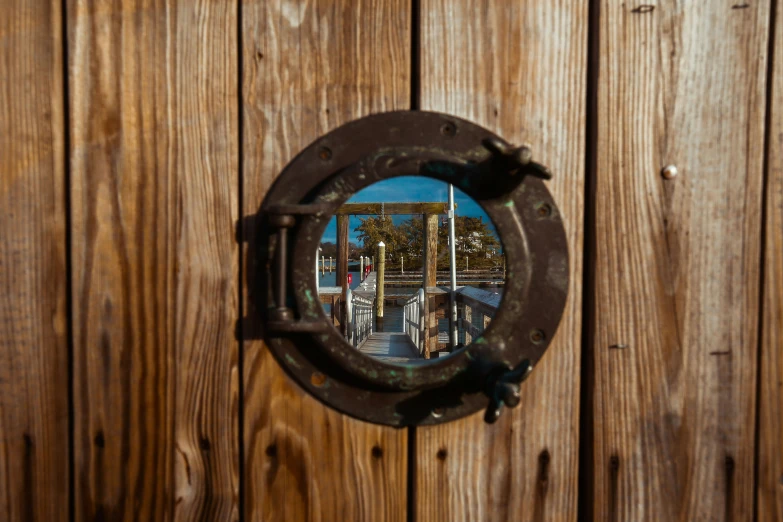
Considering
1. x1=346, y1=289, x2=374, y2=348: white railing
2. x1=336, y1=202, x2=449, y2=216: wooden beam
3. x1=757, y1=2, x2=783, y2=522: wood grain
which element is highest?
x1=336, y1=202, x2=449, y2=216: wooden beam

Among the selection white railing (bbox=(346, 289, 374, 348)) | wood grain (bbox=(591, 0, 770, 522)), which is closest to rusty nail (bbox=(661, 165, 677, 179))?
wood grain (bbox=(591, 0, 770, 522))

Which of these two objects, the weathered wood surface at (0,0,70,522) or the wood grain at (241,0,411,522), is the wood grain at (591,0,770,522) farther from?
A: the weathered wood surface at (0,0,70,522)

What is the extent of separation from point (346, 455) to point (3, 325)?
0.49 m

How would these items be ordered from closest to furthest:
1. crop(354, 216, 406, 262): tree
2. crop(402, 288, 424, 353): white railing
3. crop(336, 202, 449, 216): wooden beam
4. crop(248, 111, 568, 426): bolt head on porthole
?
crop(248, 111, 568, 426): bolt head on porthole < crop(402, 288, 424, 353): white railing < crop(336, 202, 449, 216): wooden beam < crop(354, 216, 406, 262): tree

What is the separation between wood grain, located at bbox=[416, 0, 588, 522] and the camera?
0.54 metres

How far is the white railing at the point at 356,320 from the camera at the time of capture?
14.7 feet

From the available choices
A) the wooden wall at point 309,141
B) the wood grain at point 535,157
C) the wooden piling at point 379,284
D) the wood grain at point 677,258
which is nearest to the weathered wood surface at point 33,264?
the wooden wall at point 309,141

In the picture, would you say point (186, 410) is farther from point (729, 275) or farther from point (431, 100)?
point (729, 275)

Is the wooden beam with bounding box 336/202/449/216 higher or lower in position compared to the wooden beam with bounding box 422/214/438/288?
higher

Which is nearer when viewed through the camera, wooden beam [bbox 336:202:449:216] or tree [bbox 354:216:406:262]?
wooden beam [bbox 336:202:449:216]

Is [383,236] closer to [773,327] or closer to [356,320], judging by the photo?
[356,320]

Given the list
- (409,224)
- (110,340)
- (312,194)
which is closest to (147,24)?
(312,194)

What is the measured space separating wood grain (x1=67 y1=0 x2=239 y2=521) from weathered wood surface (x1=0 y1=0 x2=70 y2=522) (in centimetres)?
3

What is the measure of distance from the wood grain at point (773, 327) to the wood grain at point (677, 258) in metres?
0.01
